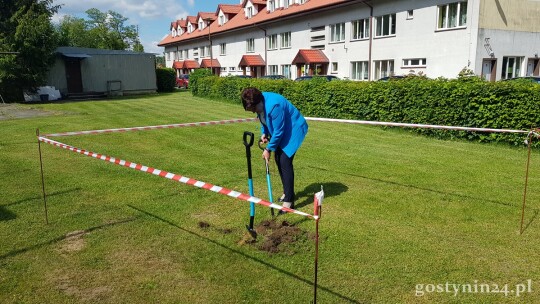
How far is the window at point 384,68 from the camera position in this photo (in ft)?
87.2

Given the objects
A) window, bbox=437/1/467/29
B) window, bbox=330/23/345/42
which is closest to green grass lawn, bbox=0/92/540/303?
window, bbox=437/1/467/29

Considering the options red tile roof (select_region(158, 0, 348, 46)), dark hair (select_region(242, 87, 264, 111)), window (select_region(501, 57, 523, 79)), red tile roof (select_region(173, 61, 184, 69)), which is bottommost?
dark hair (select_region(242, 87, 264, 111))

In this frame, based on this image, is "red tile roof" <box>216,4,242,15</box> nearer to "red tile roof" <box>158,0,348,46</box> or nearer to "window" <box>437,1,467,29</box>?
"red tile roof" <box>158,0,348,46</box>

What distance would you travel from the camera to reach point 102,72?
3083cm

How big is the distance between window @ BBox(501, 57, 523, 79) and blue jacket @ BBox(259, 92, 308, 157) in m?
22.6

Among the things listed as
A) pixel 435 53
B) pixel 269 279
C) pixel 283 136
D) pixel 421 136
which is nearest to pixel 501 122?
pixel 421 136

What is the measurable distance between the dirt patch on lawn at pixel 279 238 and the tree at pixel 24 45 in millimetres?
24087

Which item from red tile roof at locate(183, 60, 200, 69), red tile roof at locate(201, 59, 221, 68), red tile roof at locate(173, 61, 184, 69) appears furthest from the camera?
red tile roof at locate(173, 61, 184, 69)

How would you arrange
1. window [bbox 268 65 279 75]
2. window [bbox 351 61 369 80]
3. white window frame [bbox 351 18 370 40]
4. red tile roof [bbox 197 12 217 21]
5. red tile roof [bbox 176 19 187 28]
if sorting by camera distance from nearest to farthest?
1. white window frame [bbox 351 18 370 40]
2. window [bbox 351 61 369 80]
3. window [bbox 268 65 279 75]
4. red tile roof [bbox 197 12 217 21]
5. red tile roof [bbox 176 19 187 28]

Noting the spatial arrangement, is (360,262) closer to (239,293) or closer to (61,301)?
(239,293)

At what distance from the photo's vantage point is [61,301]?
11.8 ft

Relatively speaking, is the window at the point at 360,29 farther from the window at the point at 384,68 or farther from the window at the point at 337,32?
the window at the point at 384,68

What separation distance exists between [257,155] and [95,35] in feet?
240

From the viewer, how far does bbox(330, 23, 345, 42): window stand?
99.2 feet
